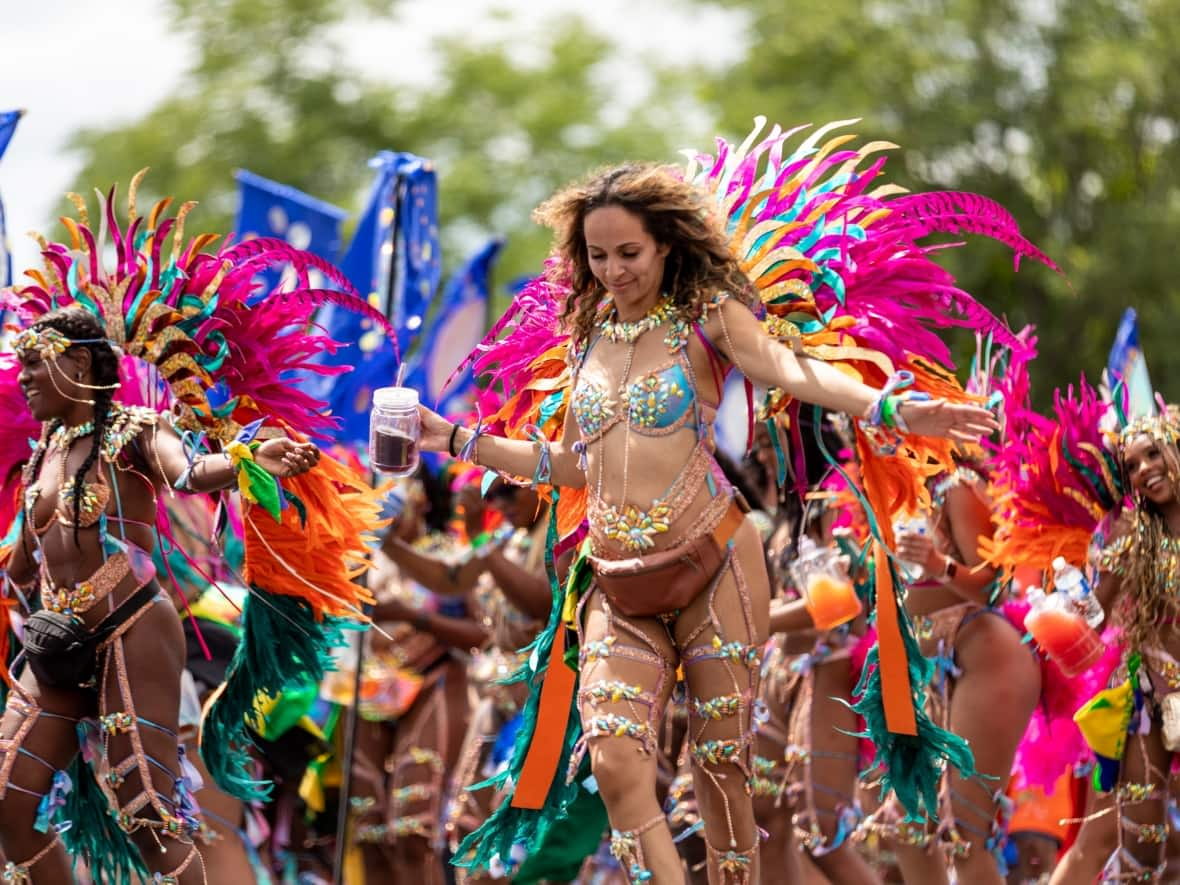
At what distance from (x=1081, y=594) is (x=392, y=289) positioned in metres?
4.08

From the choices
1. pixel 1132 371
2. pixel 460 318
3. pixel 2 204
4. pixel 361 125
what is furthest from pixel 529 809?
pixel 361 125

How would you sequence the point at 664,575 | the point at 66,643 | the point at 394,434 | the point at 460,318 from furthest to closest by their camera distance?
the point at 460,318 → the point at 66,643 → the point at 394,434 → the point at 664,575

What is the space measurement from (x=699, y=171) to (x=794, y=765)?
2.61m

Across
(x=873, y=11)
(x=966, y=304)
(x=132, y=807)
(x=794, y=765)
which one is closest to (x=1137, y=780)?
(x=794, y=765)

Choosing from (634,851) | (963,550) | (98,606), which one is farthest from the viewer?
(963,550)

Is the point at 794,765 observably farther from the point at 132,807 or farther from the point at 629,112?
the point at 629,112

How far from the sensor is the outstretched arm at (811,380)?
502 cm

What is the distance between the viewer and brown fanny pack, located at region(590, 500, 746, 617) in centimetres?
538

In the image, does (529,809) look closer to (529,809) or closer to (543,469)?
(529,809)

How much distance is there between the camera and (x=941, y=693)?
7457mm

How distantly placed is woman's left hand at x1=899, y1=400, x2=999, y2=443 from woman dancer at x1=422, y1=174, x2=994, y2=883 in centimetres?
23

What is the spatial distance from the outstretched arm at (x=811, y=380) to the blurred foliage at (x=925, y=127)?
50.5 ft

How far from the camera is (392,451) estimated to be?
5.53 m

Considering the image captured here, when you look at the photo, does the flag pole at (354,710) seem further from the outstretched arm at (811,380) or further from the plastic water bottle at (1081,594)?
the plastic water bottle at (1081,594)
